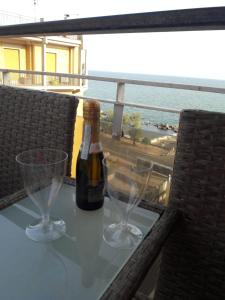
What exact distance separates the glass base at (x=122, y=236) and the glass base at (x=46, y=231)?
10cm

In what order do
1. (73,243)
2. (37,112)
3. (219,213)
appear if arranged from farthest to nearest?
(37,112) < (219,213) < (73,243)

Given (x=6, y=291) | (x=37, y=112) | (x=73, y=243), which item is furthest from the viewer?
(x=37, y=112)

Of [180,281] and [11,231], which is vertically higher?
[11,231]

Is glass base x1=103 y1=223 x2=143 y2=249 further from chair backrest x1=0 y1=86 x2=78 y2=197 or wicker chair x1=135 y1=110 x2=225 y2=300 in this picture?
chair backrest x1=0 y1=86 x2=78 y2=197

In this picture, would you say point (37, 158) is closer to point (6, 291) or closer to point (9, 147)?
point (6, 291)

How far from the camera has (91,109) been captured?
2.16ft

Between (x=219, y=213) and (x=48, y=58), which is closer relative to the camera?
(x=219, y=213)

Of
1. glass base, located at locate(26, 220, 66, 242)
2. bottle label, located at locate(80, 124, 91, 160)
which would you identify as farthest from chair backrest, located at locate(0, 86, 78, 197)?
glass base, located at locate(26, 220, 66, 242)

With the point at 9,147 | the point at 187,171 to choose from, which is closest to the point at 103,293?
the point at 187,171

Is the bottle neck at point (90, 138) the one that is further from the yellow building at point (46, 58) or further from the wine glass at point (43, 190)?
the yellow building at point (46, 58)

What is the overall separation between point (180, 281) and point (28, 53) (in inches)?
511

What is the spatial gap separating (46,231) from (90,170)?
0.19m

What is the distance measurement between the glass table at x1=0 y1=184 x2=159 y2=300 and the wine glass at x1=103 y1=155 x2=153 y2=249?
3cm

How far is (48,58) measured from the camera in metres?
13.1
